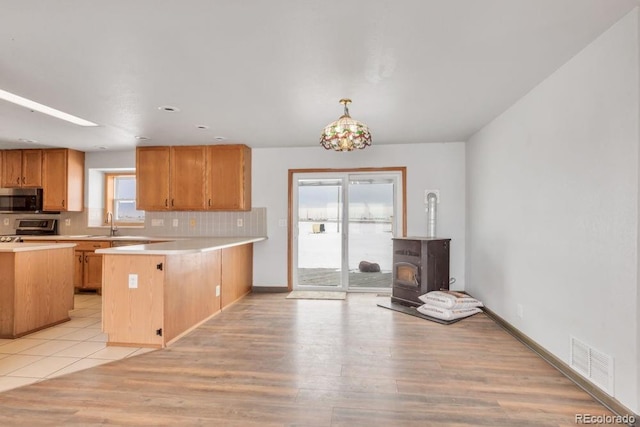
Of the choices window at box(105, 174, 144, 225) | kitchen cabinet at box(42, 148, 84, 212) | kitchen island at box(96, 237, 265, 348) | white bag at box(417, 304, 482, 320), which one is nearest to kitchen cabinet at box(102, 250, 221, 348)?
kitchen island at box(96, 237, 265, 348)

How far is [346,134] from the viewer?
3.23m

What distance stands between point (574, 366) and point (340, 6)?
9.57 feet

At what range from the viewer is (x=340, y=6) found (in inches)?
74.6

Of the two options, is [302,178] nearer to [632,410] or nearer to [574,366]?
[574,366]

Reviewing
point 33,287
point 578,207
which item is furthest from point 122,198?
point 578,207

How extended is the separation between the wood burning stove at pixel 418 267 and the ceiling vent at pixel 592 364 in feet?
6.86

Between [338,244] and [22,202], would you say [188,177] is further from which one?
[22,202]

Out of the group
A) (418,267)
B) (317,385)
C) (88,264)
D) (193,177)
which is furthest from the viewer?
(193,177)

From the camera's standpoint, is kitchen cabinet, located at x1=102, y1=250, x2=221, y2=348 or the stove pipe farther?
the stove pipe

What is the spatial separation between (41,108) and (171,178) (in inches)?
77.9

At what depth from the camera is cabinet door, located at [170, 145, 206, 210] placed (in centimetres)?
543

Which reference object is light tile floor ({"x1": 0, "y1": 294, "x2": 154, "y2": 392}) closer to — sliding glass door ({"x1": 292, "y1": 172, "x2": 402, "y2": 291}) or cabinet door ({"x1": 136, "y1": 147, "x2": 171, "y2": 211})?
cabinet door ({"x1": 136, "y1": 147, "x2": 171, "y2": 211})

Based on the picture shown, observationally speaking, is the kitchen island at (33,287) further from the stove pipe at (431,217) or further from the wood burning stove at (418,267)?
the stove pipe at (431,217)

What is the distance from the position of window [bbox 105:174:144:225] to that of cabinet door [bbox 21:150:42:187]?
975 mm
